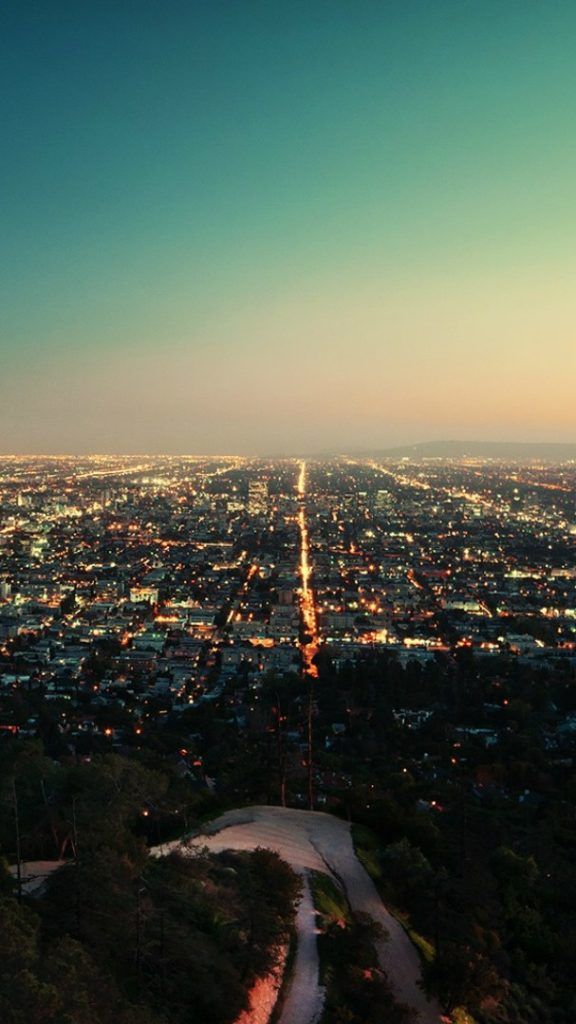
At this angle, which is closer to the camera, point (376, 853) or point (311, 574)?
point (376, 853)

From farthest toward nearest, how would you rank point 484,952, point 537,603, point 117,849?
point 537,603, point 484,952, point 117,849

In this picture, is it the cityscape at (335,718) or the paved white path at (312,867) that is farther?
the cityscape at (335,718)

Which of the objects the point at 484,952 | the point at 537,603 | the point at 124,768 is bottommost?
the point at 537,603

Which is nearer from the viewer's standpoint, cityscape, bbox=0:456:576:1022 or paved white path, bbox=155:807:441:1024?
paved white path, bbox=155:807:441:1024

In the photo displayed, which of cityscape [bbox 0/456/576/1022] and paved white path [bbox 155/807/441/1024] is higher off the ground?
paved white path [bbox 155/807/441/1024]

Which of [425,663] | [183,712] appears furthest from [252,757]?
[425,663]

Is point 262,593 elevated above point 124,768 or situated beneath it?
situated beneath

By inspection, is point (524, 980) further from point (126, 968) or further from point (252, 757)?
point (252, 757)

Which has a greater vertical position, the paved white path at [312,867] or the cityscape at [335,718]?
the paved white path at [312,867]
